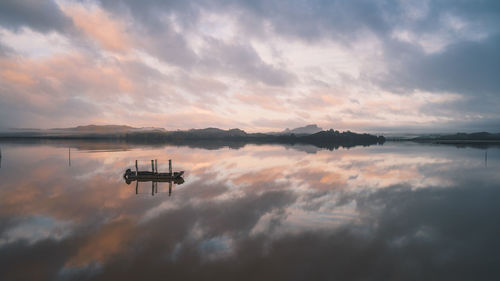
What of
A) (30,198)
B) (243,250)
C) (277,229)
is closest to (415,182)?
(277,229)

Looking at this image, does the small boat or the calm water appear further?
the small boat

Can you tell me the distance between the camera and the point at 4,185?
1038 inches

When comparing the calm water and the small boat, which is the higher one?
the small boat

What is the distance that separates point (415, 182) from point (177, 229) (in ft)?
89.2

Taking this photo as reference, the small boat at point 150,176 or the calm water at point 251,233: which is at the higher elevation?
the small boat at point 150,176

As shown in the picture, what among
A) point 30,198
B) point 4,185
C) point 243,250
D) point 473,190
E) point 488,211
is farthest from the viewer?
point 4,185

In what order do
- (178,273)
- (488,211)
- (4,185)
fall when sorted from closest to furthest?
(178,273), (488,211), (4,185)

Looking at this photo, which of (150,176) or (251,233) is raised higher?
(150,176)

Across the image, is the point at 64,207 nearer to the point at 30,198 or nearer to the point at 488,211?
the point at 30,198

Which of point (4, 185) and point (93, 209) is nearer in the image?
point (93, 209)

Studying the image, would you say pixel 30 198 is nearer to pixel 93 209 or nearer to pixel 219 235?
pixel 93 209

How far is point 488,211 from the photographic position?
17.3 meters

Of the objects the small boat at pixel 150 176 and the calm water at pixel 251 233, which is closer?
the calm water at pixel 251 233

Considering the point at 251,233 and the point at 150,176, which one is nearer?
the point at 251,233
